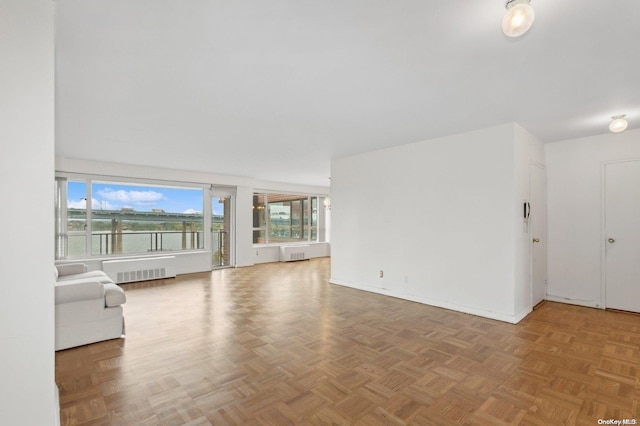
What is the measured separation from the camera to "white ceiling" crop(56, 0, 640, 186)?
5.70 feet

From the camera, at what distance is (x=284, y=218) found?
954cm

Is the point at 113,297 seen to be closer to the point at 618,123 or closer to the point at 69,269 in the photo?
the point at 69,269

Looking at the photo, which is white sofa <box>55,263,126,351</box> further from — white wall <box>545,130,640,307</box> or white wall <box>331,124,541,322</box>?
white wall <box>545,130,640,307</box>

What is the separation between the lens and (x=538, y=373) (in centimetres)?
248

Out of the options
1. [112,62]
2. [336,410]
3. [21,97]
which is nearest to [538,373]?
[336,410]

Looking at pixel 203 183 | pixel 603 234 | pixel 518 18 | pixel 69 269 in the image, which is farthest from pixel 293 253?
pixel 518 18

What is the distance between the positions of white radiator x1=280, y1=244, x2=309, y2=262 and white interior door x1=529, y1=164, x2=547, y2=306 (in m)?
5.90

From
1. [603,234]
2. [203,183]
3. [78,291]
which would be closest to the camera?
[78,291]

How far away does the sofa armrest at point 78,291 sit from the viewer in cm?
300

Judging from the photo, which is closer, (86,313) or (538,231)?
(86,313)

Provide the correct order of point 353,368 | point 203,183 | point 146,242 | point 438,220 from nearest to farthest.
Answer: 1. point 353,368
2. point 438,220
3. point 146,242
4. point 203,183

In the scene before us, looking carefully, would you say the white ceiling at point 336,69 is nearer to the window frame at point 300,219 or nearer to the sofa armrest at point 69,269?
the sofa armrest at point 69,269

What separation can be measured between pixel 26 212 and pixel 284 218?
8.13m

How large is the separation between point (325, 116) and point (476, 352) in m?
2.78
